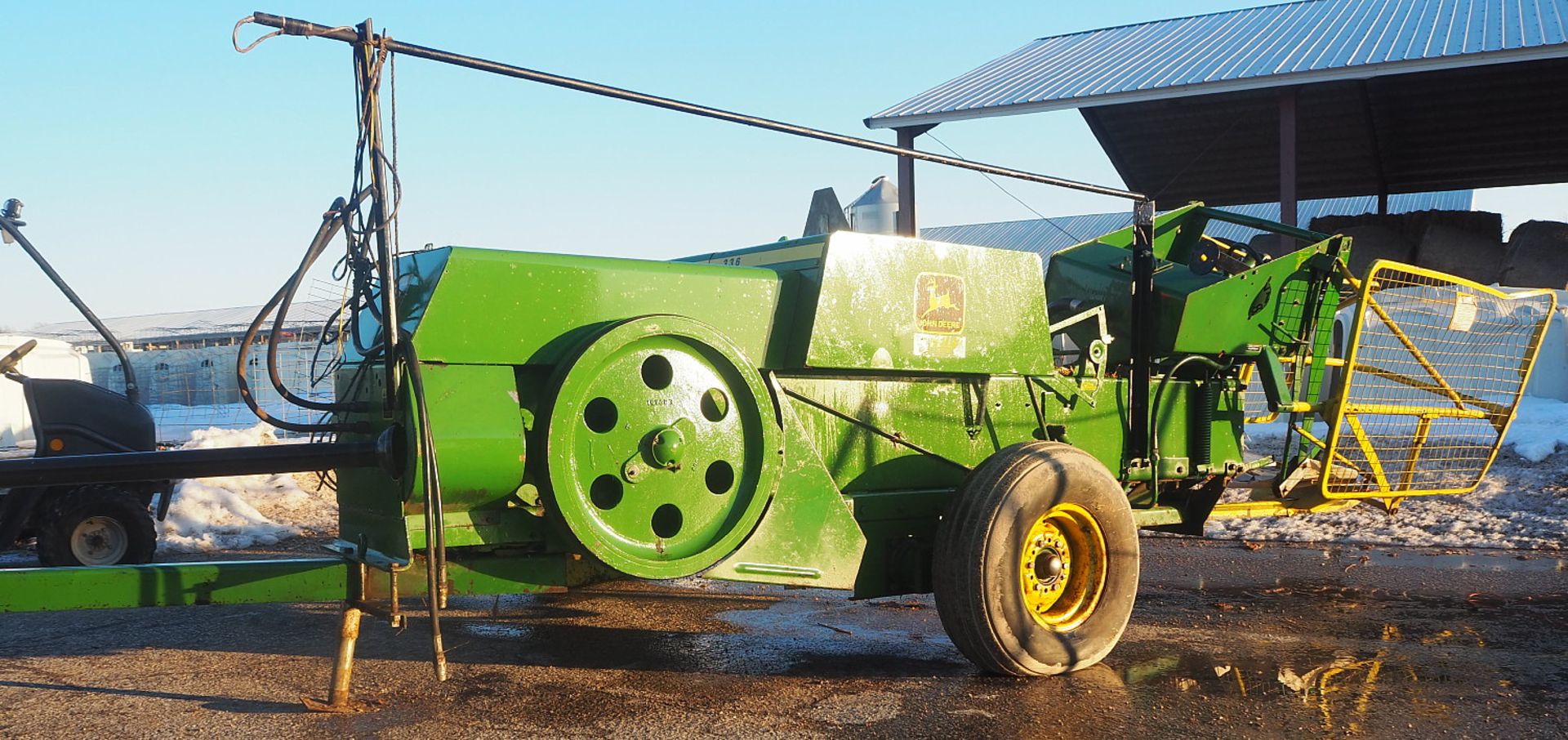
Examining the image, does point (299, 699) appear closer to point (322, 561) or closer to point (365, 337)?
point (322, 561)

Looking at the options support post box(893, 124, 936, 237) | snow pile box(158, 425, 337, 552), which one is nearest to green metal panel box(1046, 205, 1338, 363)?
snow pile box(158, 425, 337, 552)

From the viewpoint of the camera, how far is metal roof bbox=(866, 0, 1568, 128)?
1370 centimetres

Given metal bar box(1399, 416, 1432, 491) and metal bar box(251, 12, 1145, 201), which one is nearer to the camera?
metal bar box(251, 12, 1145, 201)

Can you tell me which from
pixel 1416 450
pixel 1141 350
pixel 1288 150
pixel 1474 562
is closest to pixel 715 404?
pixel 1141 350

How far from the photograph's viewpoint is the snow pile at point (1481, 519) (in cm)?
895

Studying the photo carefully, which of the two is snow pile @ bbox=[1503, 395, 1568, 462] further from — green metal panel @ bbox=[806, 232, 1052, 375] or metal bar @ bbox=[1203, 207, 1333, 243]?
green metal panel @ bbox=[806, 232, 1052, 375]

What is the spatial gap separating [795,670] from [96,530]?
17.2 feet

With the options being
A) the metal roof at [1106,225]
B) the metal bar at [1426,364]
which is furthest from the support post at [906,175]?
the metal roof at [1106,225]

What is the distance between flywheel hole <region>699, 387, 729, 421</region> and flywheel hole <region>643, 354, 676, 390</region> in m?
0.16

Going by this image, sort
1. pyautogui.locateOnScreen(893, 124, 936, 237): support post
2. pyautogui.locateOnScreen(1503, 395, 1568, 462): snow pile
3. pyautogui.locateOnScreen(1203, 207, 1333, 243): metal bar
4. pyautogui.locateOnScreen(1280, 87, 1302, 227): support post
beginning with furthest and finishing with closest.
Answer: pyautogui.locateOnScreen(893, 124, 936, 237): support post, pyautogui.locateOnScreen(1280, 87, 1302, 227): support post, pyautogui.locateOnScreen(1503, 395, 1568, 462): snow pile, pyautogui.locateOnScreen(1203, 207, 1333, 243): metal bar

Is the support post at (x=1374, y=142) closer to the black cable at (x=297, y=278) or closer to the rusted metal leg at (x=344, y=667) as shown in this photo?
the black cable at (x=297, y=278)

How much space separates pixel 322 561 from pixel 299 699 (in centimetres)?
59

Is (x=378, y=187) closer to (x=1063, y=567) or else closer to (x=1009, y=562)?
(x=1009, y=562)

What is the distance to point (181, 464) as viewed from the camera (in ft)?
14.2
